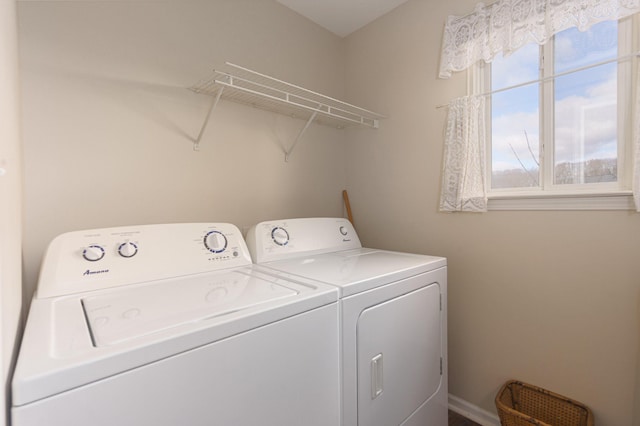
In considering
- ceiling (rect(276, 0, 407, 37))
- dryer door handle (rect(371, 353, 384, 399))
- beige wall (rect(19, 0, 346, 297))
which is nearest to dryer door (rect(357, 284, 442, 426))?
dryer door handle (rect(371, 353, 384, 399))

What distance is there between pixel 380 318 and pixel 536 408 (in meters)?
1.12

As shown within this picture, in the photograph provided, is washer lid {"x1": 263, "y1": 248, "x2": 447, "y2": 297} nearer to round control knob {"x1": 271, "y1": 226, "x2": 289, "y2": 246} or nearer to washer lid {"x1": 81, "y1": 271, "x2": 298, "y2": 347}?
round control knob {"x1": 271, "y1": 226, "x2": 289, "y2": 246}

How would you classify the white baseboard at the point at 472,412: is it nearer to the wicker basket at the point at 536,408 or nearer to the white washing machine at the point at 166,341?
the wicker basket at the point at 536,408

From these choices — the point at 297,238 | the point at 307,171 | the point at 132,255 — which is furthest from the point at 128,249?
the point at 307,171

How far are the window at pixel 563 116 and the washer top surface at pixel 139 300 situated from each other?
134cm

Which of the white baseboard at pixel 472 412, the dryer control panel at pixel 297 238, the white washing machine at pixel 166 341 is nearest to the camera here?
the white washing machine at pixel 166 341

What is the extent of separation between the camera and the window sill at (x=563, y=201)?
52.2 inches

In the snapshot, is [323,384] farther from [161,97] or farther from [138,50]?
[138,50]

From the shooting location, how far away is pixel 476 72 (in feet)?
5.78

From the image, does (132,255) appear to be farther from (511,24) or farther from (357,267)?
(511,24)

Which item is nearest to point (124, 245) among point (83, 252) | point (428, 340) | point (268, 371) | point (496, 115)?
point (83, 252)

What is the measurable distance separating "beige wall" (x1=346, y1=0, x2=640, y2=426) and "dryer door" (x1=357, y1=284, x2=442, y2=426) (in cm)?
41

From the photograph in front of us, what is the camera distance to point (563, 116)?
1.52 meters

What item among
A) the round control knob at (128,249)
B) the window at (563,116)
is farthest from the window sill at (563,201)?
the round control knob at (128,249)
